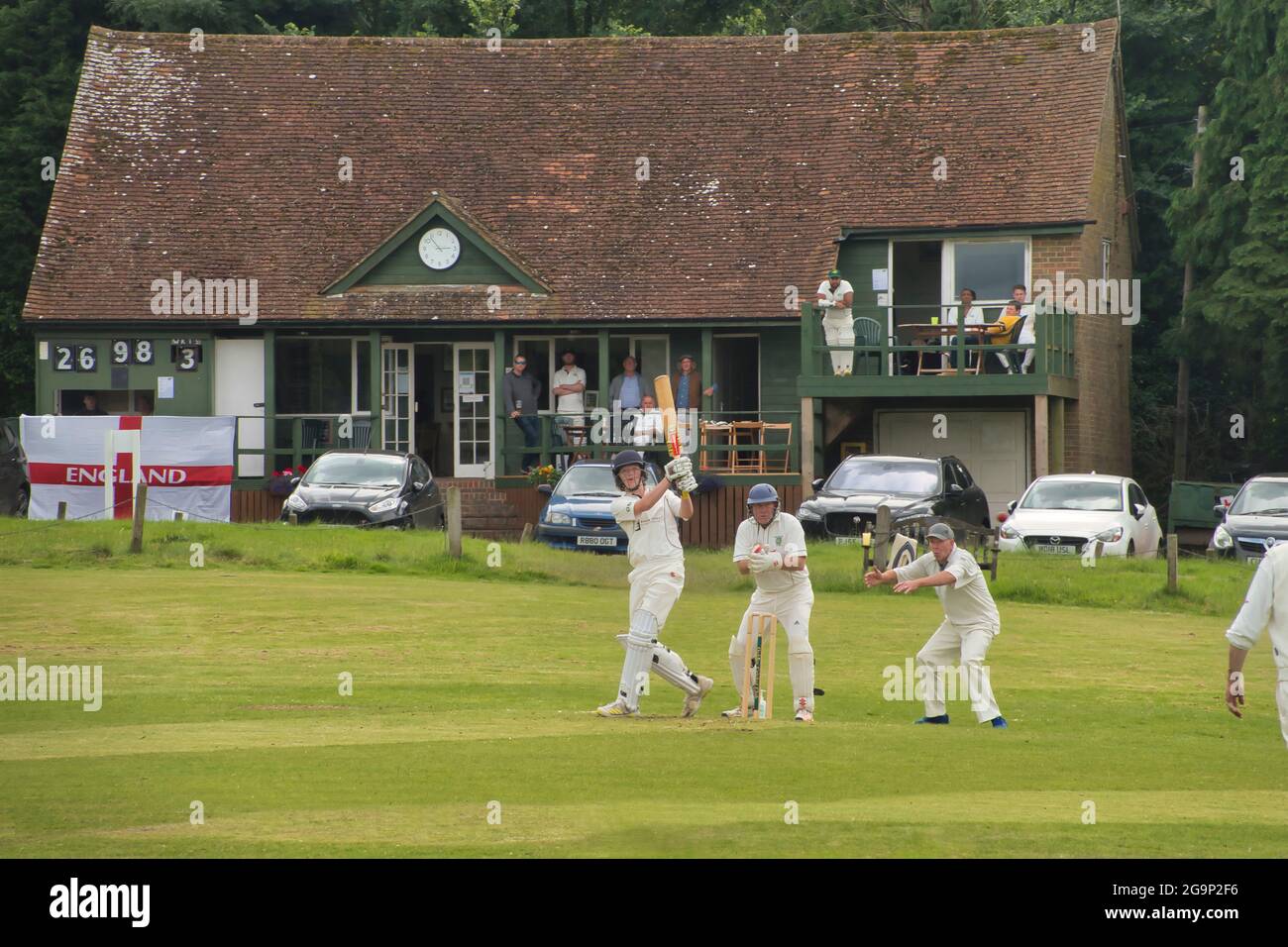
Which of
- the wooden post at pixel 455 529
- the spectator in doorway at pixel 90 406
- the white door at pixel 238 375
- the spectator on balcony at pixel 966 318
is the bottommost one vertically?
the wooden post at pixel 455 529

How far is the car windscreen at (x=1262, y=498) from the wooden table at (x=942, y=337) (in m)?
5.20

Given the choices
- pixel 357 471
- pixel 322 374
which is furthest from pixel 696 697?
pixel 322 374

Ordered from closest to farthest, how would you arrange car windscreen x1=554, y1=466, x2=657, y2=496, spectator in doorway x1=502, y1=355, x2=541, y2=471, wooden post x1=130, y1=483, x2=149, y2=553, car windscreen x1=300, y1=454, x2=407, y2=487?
wooden post x1=130, y1=483, x2=149, y2=553, car windscreen x1=554, y1=466, x2=657, y2=496, car windscreen x1=300, y1=454, x2=407, y2=487, spectator in doorway x1=502, y1=355, x2=541, y2=471

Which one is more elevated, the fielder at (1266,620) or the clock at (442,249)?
the clock at (442,249)

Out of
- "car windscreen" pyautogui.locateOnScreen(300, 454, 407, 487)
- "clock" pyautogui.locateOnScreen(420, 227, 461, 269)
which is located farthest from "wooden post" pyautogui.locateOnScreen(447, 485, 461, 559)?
"clock" pyautogui.locateOnScreen(420, 227, 461, 269)

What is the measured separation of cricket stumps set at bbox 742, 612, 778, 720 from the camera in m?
15.6

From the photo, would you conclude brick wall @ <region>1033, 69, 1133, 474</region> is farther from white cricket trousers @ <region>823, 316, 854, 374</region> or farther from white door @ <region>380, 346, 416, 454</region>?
white door @ <region>380, 346, 416, 454</region>

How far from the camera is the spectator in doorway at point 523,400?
116 ft

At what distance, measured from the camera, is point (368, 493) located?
30.6 m

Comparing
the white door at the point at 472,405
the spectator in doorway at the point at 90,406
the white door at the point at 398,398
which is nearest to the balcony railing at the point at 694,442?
the white door at the point at 472,405

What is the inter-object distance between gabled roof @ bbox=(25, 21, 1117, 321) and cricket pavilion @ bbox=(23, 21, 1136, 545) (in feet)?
0.20

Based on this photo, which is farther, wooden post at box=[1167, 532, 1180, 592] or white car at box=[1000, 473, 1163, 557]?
white car at box=[1000, 473, 1163, 557]

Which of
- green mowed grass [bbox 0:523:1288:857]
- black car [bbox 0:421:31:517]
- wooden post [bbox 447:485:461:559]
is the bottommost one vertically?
green mowed grass [bbox 0:523:1288:857]

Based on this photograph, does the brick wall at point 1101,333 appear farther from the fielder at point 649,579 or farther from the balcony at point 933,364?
the fielder at point 649,579
